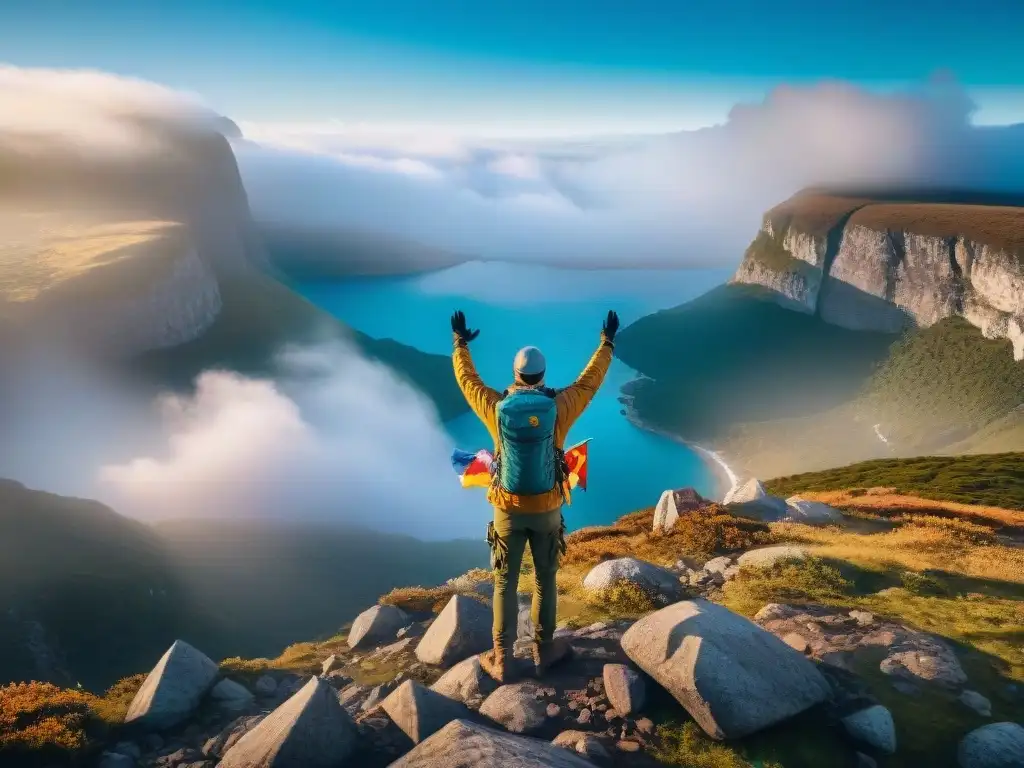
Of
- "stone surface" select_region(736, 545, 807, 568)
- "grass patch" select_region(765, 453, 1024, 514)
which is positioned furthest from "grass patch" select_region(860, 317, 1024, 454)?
"stone surface" select_region(736, 545, 807, 568)

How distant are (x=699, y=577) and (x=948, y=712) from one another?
7.31 meters

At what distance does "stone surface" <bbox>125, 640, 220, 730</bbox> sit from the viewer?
10992 millimetres

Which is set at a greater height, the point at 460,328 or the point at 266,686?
the point at 460,328

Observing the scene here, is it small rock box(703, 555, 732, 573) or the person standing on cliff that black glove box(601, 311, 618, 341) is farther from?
small rock box(703, 555, 732, 573)

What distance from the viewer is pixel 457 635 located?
1270 centimetres

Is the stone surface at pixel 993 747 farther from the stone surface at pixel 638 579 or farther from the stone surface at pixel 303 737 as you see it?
the stone surface at pixel 303 737

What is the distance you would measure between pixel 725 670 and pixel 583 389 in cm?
452

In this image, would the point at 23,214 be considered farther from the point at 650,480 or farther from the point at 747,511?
the point at 747,511

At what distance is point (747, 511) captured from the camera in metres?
23.7

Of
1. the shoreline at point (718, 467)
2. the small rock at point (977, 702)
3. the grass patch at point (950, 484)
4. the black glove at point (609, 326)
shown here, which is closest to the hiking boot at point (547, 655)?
Result: the black glove at point (609, 326)

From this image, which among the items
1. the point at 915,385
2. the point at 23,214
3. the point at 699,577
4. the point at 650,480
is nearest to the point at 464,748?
the point at 699,577

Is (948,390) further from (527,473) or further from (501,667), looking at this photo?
(527,473)

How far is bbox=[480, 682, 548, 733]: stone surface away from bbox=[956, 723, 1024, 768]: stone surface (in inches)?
221

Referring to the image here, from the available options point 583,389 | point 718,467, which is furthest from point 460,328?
point 718,467
